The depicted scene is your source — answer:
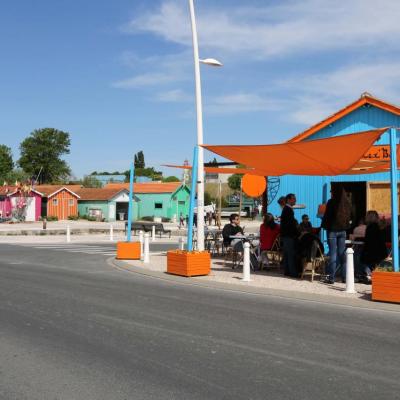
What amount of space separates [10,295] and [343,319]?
17.9 ft

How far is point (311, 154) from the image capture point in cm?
1070

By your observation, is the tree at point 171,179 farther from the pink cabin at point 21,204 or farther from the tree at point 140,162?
the pink cabin at point 21,204

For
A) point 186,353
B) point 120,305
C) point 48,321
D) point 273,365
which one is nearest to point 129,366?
point 186,353

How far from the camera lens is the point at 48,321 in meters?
6.85

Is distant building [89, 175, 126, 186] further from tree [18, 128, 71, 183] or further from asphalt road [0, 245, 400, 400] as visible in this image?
asphalt road [0, 245, 400, 400]

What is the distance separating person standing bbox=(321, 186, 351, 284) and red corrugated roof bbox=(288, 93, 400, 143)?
628 cm

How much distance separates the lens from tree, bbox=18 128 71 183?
106 metres

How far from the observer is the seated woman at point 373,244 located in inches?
414

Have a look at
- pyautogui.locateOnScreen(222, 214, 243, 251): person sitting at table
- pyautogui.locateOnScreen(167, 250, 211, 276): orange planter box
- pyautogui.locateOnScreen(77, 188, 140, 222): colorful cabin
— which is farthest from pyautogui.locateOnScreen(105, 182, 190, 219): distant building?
pyautogui.locateOnScreen(167, 250, 211, 276): orange planter box

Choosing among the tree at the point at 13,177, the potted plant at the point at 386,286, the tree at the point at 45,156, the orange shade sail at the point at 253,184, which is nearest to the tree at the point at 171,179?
the tree at the point at 45,156

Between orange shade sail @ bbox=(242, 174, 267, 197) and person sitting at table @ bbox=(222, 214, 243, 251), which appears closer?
person sitting at table @ bbox=(222, 214, 243, 251)

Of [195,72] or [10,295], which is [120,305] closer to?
[10,295]

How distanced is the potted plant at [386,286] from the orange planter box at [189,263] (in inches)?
175

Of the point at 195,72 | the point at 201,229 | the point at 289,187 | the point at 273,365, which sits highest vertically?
the point at 195,72
